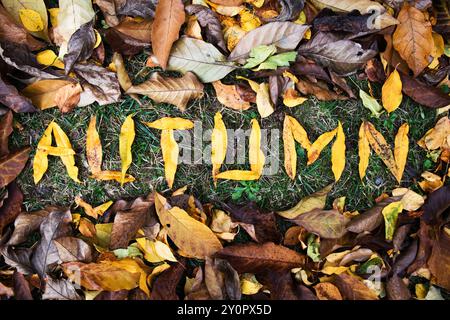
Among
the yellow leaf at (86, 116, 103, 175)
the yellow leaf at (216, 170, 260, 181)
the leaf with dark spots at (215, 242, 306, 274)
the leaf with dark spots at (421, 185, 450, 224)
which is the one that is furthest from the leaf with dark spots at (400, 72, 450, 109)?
the yellow leaf at (86, 116, 103, 175)

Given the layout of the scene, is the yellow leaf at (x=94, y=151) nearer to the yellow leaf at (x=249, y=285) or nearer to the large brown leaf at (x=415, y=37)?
the yellow leaf at (x=249, y=285)

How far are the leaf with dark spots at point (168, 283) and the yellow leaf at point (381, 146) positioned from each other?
3.20 feet

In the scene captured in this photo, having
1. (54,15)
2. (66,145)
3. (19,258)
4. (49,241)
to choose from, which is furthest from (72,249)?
(54,15)

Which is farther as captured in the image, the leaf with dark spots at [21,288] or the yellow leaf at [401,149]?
the yellow leaf at [401,149]

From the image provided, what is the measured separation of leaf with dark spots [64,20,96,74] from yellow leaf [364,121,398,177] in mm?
1241

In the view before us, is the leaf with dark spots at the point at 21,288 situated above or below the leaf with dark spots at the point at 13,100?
below

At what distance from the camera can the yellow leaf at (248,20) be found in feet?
6.93

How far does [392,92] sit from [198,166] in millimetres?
901

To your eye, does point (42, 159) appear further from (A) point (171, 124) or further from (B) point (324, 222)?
(B) point (324, 222)

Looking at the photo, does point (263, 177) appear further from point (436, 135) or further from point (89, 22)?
point (89, 22)

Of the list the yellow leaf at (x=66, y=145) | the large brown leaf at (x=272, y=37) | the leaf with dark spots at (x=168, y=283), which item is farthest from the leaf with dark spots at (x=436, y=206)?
the yellow leaf at (x=66, y=145)

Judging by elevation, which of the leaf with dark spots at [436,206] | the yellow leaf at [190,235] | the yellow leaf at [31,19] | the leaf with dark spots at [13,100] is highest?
the yellow leaf at [31,19]

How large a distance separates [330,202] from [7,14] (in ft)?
5.22
